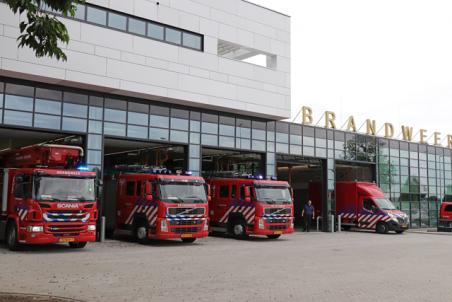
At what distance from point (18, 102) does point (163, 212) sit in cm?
672

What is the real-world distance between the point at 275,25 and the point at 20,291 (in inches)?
843

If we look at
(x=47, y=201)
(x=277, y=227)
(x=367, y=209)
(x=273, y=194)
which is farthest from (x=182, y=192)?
(x=367, y=209)

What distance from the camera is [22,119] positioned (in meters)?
19.3

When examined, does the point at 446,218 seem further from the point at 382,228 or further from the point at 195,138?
the point at 195,138

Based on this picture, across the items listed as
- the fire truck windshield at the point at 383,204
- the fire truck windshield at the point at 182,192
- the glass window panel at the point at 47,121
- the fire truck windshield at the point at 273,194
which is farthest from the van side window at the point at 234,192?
the fire truck windshield at the point at 383,204

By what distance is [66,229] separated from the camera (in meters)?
15.6

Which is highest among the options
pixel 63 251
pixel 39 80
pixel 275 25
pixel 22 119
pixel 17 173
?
pixel 275 25

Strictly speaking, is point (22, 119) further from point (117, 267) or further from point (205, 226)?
point (117, 267)

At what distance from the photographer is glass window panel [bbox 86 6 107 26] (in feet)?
68.1

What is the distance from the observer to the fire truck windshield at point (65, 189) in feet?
A: 50.5

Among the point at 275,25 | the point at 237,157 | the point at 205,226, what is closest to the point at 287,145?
the point at 237,157

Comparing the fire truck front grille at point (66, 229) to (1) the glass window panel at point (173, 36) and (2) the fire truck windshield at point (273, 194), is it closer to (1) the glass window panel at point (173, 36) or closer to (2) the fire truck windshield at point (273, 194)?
(2) the fire truck windshield at point (273, 194)

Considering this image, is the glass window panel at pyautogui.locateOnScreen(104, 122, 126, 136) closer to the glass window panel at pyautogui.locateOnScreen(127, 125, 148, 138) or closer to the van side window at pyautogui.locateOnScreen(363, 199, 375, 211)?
the glass window panel at pyautogui.locateOnScreen(127, 125, 148, 138)

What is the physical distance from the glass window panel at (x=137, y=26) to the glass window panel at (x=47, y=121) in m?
4.89
